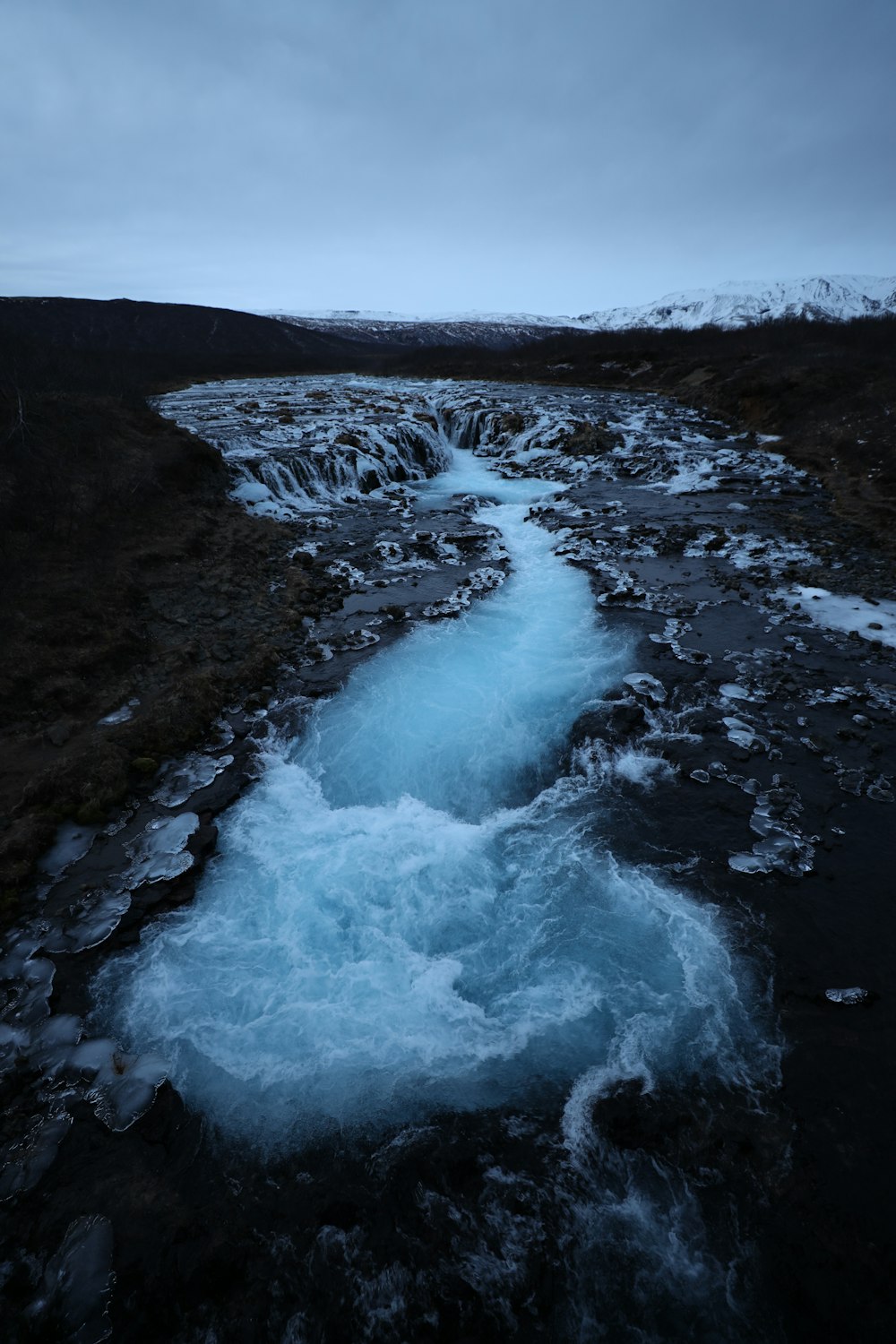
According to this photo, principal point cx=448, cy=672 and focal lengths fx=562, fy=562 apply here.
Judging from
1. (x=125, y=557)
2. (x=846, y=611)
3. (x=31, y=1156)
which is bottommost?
(x=31, y=1156)

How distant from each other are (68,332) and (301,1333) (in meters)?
107

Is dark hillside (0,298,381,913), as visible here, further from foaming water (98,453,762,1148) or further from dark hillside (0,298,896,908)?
foaming water (98,453,762,1148)

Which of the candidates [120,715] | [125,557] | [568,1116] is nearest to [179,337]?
[125,557]

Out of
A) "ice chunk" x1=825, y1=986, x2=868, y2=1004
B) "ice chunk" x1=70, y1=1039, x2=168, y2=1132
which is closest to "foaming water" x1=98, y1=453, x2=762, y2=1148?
"ice chunk" x1=70, y1=1039, x2=168, y2=1132

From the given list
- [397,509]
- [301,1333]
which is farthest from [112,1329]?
[397,509]

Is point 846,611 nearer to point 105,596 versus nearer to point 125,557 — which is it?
point 105,596

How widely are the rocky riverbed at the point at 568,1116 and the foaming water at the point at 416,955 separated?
0.23m

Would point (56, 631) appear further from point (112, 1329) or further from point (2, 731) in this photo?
point (112, 1329)

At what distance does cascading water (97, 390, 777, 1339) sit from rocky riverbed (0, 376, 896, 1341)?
62 mm

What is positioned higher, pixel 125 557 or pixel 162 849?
pixel 125 557

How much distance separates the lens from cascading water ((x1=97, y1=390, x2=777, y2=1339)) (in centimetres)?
399

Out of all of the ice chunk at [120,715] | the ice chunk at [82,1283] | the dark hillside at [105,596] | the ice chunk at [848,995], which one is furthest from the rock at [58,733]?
the ice chunk at [848,995]

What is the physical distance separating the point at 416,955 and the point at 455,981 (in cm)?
47

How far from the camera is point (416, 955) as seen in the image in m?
5.56
